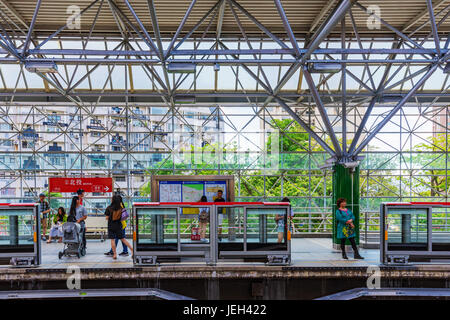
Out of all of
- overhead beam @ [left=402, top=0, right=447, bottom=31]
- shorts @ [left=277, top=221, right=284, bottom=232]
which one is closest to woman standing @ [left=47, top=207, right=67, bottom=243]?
shorts @ [left=277, top=221, right=284, bottom=232]

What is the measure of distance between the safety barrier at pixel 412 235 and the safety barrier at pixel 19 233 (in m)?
8.08

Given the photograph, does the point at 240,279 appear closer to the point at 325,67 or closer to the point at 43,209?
the point at 325,67

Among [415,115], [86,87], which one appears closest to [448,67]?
[415,115]

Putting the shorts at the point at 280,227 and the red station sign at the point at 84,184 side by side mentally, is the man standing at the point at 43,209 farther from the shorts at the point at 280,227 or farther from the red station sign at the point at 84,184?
the shorts at the point at 280,227

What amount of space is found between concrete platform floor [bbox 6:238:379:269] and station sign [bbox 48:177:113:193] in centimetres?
411

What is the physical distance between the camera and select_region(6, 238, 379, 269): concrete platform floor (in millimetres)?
8922

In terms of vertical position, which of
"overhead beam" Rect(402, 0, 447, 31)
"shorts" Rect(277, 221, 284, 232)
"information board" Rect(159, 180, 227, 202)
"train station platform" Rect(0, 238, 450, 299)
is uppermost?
"overhead beam" Rect(402, 0, 447, 31)

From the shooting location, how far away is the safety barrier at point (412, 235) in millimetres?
9195

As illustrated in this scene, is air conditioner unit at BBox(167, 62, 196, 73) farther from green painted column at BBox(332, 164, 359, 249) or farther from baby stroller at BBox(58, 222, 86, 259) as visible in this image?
green painted column at BBox(332, 164, 359, 249)

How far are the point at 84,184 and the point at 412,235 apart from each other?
40.7 ft

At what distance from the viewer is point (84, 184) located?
53.2 feet

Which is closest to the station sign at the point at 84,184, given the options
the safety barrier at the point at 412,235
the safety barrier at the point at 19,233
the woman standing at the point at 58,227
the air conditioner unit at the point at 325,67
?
the woman standing at the point at 58,227

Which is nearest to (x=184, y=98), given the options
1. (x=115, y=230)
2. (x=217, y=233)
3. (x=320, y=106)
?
(x=320, y=106)

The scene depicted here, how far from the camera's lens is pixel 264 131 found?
18531 mm
